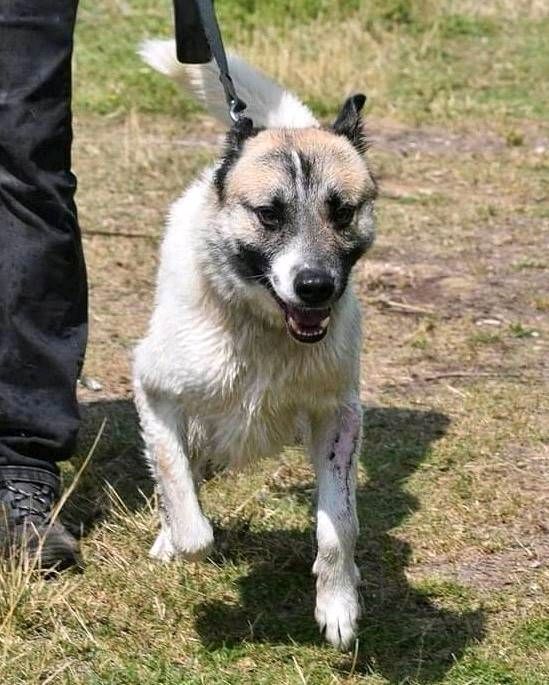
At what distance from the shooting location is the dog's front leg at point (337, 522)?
3.75 meters

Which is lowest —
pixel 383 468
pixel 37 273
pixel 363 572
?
pixel 383 468

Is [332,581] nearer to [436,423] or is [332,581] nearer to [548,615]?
[548,615]

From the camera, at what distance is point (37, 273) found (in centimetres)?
427

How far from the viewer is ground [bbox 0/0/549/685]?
12.4ft

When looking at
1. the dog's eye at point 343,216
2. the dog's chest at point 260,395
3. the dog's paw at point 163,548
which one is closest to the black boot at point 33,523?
the dog's paw at point 163,548

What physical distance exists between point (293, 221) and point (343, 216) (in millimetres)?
155

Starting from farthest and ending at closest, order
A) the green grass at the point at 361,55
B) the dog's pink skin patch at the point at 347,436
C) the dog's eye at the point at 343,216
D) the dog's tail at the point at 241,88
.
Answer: the green grass at the point at 361,55 → the dog's tail at the point at 241,88 → the dog's pink skin patch at the point at 347,436 → the dog's eye at the point at 343,216

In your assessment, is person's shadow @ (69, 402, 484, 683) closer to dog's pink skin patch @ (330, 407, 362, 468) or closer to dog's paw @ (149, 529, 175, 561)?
dog's paw @ (149, 529, 175, 561)

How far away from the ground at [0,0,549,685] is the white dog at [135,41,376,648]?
8.4 inches

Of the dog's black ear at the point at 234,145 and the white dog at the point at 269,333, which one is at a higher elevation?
the dog's black ear at the point at 234,145

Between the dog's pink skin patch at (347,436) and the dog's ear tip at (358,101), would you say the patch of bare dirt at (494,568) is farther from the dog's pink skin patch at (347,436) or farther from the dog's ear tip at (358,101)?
the dog's ear tip at (358,101)

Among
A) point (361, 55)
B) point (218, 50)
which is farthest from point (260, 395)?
point (361, 55)

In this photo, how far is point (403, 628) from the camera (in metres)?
3.96

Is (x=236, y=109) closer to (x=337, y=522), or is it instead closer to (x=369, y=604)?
(x=337, y=522)
